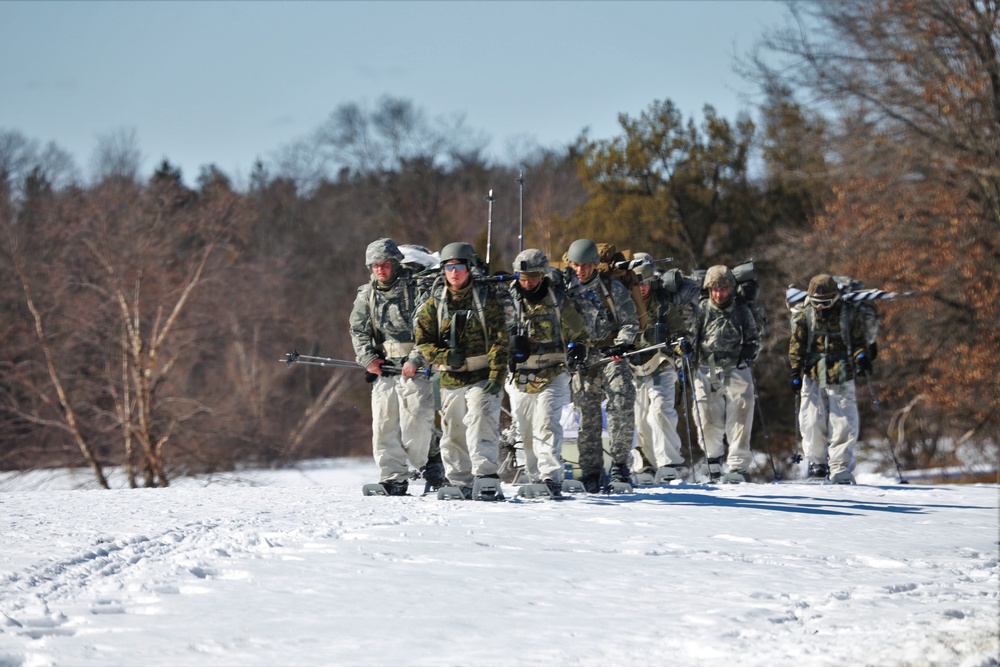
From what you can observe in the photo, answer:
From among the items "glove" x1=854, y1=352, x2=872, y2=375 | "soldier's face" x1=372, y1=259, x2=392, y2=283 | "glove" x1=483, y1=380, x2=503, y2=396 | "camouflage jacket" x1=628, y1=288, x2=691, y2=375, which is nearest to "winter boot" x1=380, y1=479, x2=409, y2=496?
"glove" x1=483, y1=380, x2=503, y2=396

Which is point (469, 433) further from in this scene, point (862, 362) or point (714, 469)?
point (862, 362)

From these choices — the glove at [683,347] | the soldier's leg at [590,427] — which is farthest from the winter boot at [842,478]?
the soldier's leg at [590,427]

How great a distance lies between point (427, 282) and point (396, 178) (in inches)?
2212

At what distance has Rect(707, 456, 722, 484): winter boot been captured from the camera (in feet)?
50.9

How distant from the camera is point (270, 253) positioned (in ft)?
222

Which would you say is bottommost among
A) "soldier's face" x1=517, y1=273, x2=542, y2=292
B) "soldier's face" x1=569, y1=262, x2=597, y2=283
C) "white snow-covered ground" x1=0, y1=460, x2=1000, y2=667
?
"white snow-covered ground" x1=0, y1=460, x2=1000, y2=667

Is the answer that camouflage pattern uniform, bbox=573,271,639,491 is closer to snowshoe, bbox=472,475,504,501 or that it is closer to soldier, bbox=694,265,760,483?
snowshoe, bbox=472,475,504,501

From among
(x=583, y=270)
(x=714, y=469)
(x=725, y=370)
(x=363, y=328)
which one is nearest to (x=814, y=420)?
(x=725, y=370)

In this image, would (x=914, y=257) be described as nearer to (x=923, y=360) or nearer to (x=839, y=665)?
(x=923, y=360)

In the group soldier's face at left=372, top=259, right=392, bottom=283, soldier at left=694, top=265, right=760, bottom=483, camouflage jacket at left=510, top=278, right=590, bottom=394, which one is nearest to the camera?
camouflage jacket at left=510, top=278, right=590, bottom=394

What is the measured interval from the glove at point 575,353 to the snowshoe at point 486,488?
3.97ft

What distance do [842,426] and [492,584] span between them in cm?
778

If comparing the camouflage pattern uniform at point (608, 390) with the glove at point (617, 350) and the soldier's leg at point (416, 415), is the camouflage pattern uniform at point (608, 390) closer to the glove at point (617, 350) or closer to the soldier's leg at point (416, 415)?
the glove at point (617, 350)

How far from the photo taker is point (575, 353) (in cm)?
1153
